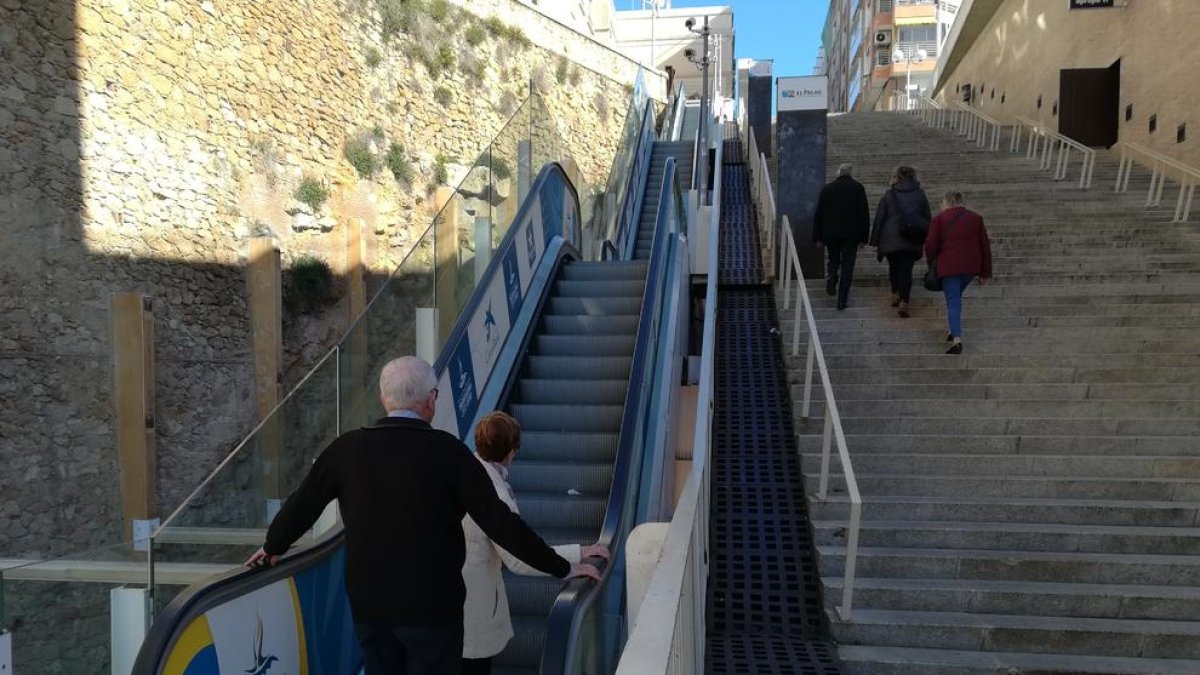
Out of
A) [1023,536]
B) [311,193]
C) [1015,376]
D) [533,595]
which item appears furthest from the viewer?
[311,193]

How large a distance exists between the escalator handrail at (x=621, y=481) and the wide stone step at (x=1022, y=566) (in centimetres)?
111

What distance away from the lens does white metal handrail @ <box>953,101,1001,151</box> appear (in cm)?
1372

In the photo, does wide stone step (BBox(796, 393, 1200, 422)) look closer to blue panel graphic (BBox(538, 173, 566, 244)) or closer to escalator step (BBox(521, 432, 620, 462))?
escalator step (BBox(521, 432, 620, 462))

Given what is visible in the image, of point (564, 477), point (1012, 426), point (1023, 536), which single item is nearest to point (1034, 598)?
point (1023, 536)

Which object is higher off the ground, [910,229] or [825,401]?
[910,229]

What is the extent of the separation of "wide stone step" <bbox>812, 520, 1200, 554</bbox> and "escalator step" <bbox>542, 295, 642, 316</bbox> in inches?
109

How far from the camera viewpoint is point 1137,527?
167 inches

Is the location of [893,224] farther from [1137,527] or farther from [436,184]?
[436,184]

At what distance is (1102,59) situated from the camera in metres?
13.5

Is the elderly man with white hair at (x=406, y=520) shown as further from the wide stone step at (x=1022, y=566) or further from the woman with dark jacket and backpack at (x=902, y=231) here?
the woman with dark jacket and backpack at (x=902, y=231)

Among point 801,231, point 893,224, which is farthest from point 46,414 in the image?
point 893,224

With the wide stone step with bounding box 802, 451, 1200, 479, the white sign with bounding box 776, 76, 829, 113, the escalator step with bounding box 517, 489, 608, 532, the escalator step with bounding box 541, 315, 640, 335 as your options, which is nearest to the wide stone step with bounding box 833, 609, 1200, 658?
the wide stone step with bounding box 802, 451, 1200, 479

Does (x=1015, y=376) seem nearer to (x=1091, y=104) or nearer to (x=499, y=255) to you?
(x=499, y=255)

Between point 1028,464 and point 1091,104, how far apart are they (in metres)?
11.7
